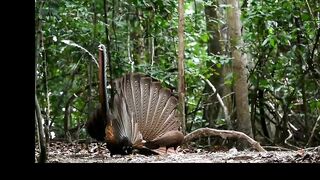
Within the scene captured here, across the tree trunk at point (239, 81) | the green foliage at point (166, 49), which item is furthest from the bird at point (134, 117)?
the tree trunk at point (239, 81)

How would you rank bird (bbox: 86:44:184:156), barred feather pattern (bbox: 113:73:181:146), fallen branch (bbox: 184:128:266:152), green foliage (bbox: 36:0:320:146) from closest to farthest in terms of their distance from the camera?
bird (bbox: 86:44:184:156)
barred feather pattern (bbox: 113:73:181:146)
fallen branch (bbox: 184:128:266:152)
green foliage (bbox: 36:0:320:146)

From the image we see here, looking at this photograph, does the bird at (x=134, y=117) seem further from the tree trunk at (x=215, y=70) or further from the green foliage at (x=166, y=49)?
the tree trunk at (x=215, y=70)

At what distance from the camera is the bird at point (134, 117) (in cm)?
256

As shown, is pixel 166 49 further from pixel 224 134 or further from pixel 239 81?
pixel 224 134

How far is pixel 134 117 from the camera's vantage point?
2840 mm

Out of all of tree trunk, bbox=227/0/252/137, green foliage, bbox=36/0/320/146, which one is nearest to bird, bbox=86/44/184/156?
green foliage, bbox=36/0/320/146

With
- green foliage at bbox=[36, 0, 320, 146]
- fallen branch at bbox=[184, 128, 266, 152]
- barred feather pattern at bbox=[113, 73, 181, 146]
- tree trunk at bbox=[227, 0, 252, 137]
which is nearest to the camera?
barred feather pattern at bbox=[113, 73, 181, 146]

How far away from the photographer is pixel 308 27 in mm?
3746

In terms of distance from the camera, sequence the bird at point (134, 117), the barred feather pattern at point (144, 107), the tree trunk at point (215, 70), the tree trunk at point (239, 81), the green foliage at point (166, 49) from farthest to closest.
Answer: the tree trunk at point (215, 70) < the tree trunk at point (239, 81) < the green foliage at point (166, 49) < the barred feather pattern at point (144, 107) < the bird at point (134, 117)

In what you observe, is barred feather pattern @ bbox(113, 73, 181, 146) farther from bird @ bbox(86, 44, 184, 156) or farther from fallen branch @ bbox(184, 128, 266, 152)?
fallen branch @ bbox(184, 128, 266, 152)

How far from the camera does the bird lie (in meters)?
2.56

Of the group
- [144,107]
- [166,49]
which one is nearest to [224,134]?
[144,107]

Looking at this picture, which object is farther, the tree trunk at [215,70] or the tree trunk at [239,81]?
the tree trunk at [215,70]

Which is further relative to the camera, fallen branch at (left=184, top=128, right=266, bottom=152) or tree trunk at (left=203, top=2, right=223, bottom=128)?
tree trunk at (left=203, top=2, right=223, bottom=128)
